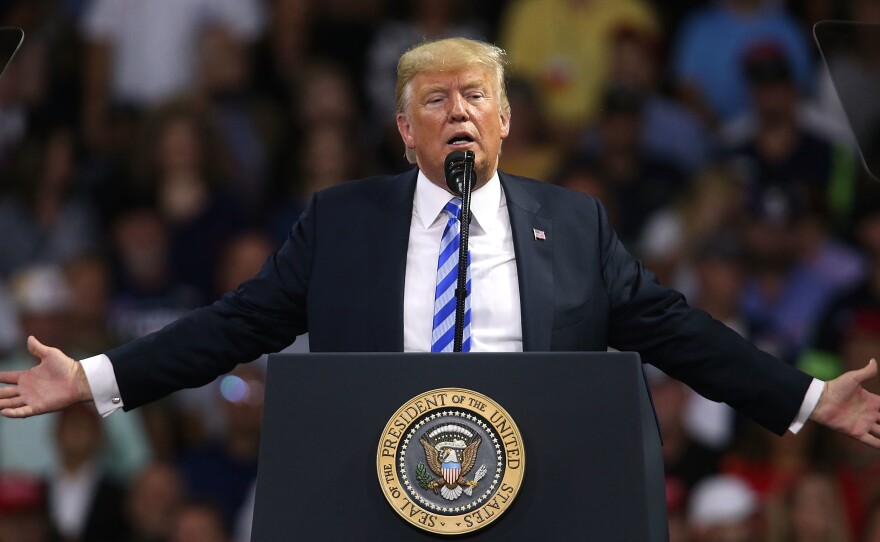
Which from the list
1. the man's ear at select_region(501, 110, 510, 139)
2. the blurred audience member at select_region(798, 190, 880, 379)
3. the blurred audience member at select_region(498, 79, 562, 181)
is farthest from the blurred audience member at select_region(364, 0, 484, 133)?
the man's ear at select_region(501, 110, 510, 139)

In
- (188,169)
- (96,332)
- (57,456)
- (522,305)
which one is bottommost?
(57,456)

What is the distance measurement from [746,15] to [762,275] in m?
1.12

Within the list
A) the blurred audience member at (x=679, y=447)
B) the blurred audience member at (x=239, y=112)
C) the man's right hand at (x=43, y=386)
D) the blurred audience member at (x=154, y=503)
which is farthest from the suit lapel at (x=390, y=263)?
the blurred audience member at (x=239, y=112)

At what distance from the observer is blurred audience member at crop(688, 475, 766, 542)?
4.69 metres

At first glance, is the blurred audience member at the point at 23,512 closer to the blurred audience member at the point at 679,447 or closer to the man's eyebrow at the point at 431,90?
the blurred audience member at the point at 679,447

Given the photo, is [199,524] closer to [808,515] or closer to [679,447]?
[679,447]

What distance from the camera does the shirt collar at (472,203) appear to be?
258cm

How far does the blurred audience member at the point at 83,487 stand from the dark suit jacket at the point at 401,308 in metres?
2.75

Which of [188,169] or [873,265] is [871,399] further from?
[188,169]

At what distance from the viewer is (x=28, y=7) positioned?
596 centimetres

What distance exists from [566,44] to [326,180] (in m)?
1.14

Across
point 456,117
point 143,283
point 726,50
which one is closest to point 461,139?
point 456,117

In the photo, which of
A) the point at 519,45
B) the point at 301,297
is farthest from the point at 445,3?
the point at 301,297

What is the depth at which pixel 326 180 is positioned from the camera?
18.4 ft
